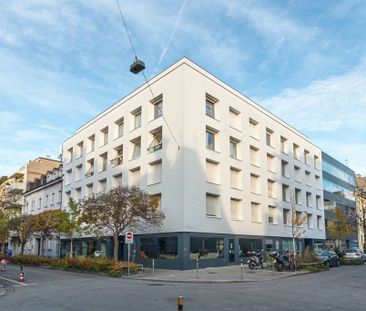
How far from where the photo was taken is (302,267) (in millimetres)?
27094

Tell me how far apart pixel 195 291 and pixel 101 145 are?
27370 millimetres

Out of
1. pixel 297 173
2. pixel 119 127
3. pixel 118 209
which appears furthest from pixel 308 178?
pixel 118 209

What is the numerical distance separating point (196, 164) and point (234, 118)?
8314mm

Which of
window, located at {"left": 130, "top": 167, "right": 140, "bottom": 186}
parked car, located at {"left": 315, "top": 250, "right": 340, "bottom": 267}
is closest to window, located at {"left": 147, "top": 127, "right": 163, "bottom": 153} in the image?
window, located at {"left": 130, "top": 167, "right": 140, "bottom": 186}

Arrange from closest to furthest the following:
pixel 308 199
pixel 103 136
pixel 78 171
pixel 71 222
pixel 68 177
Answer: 1. pixel 71 222
2. pixel 103 136
3. pixel 78 171
4. pixel 68 177
5. pixel 308 199

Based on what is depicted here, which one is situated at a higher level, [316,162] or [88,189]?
[316,162]

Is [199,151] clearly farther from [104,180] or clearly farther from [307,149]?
[307,149]

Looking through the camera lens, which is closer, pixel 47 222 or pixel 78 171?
pixel 47 222

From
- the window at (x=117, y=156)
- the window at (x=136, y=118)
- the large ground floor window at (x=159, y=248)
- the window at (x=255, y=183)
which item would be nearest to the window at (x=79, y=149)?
the window at (x=117, y=156)

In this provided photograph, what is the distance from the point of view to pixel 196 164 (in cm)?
2948

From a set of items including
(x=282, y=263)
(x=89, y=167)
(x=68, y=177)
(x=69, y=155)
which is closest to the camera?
(x=282, y=263)

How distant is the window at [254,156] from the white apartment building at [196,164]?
0.09m

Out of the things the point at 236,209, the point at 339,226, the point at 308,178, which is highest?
the point at 308,178

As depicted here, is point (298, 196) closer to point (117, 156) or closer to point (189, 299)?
point (117, 156)
